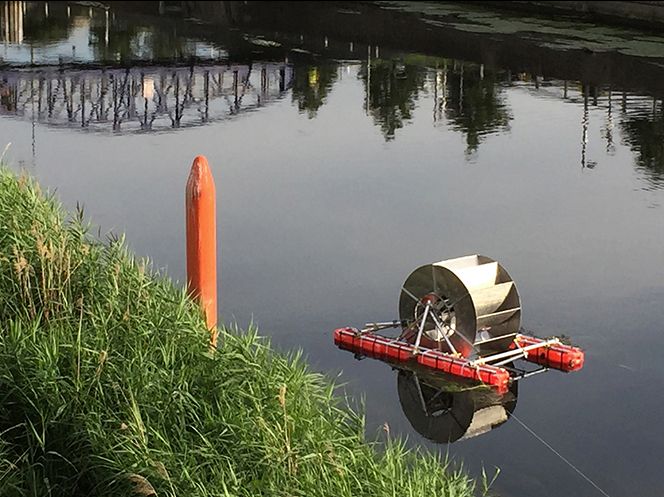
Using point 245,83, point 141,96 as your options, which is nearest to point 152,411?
point 141,96

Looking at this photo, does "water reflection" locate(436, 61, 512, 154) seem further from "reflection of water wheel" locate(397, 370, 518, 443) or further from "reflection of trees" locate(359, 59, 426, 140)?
"reflection of water wheel" locate(397, 370, 518, 443)

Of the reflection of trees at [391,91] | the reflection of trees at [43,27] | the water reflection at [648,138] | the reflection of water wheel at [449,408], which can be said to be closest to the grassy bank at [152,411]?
the reflection of water wheel at [449,408]

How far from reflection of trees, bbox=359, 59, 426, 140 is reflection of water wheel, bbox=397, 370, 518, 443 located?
42.3 feet

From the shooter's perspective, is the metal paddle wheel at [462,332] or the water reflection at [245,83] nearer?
the metal paddle wheel at [462,332]

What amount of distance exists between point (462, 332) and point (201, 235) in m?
2.55

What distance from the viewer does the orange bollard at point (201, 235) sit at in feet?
35.3

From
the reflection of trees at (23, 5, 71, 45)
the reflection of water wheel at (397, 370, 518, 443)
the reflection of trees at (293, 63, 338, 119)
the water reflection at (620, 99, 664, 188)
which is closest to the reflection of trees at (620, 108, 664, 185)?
the water reflection at (620, 99, 664, 188)

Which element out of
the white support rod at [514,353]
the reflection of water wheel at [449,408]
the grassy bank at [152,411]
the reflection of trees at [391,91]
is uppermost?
the reflection of trees at [391,91]

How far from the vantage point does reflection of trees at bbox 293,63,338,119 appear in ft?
92.5

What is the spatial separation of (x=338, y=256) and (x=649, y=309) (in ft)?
12.1

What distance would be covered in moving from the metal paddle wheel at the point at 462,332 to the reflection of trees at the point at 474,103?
36.2ft

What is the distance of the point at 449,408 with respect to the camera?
1123cm

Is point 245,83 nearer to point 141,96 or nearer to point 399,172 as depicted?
point 141,96

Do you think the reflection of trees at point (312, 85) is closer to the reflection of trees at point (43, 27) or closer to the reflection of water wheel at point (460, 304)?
the reflection of trees at point (43, 27)
